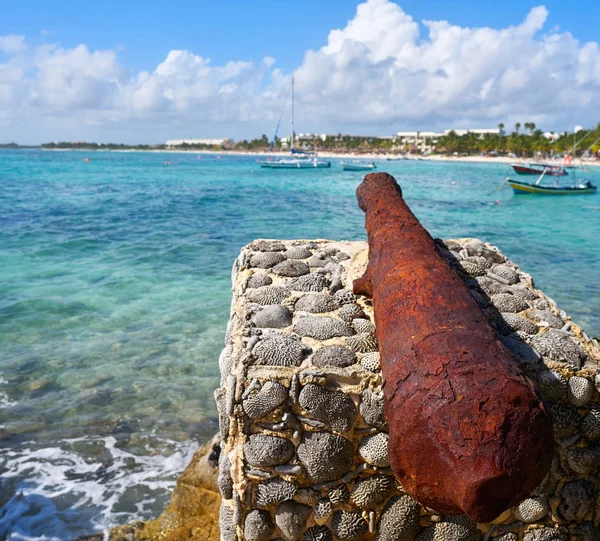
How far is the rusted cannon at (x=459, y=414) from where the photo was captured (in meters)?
1.78

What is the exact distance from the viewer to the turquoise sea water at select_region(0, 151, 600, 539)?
5359 mm

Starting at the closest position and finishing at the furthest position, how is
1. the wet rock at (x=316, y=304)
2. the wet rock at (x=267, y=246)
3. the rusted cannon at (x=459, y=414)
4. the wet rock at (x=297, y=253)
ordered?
the rusted cannon at (x=459, y=414), the wet rock at (x=316, y=304), the wet rock at (x=297, y=253), the wet rock at (x=267, y=246)

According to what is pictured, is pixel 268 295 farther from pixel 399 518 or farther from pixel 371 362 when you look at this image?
pixel 399 518

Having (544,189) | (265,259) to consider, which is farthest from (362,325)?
(544,189)

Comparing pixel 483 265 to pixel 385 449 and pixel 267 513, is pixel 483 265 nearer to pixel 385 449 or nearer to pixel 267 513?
pixel 385 449

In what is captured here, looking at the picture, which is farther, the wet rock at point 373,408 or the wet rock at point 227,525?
the wet rock at point 227,525

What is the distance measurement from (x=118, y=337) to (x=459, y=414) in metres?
7.96

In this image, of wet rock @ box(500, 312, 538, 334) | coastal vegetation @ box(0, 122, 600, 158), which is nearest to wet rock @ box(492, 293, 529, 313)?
wet rock @ box(500, 312, 538, 334)

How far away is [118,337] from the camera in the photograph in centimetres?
885

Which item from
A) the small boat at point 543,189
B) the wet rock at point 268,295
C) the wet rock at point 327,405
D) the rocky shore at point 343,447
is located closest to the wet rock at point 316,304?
the wet rock at point 268,295

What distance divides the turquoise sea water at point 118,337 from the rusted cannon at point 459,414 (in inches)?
154

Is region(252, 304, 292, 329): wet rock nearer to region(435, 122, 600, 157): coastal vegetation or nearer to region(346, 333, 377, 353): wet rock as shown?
region(346, 333, 377, 353): wet rock

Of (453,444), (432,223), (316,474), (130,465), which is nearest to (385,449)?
(316,474)

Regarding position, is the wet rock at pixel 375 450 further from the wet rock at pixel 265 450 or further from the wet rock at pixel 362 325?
the wet rock at pixel 362 325
